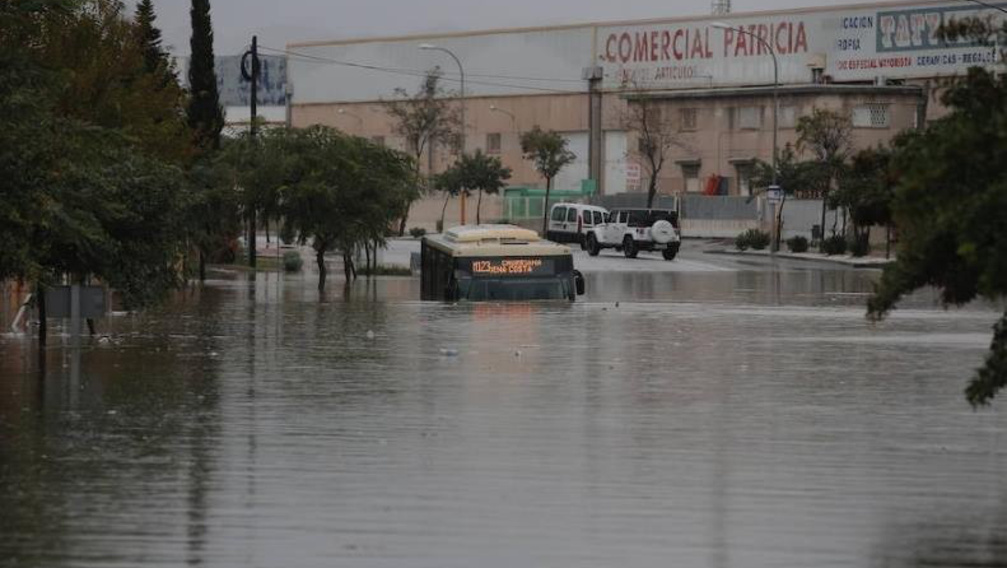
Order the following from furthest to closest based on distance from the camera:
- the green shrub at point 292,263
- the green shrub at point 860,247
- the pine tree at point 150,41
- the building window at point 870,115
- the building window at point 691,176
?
the building window at point 691,176, the building window at point 870,115, the green shrub at point 860,247, the green shrub at point 292,263, the pine tree at point 150,41

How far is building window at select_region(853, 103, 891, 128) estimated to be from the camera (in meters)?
104

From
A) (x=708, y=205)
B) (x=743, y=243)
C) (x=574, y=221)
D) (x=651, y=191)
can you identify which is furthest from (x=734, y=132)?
A: (x=574, y=221)

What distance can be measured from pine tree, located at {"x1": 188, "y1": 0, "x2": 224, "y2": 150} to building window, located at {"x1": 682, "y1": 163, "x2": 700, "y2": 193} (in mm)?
39092

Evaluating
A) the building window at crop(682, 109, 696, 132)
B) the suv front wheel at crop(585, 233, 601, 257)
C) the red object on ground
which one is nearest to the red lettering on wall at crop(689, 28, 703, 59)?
the building window at crop(682, 109, 696, 132)

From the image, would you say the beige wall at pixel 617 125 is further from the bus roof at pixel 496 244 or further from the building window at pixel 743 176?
the bus roof at pixel 496 244

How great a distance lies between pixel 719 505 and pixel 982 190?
3303 millimetres

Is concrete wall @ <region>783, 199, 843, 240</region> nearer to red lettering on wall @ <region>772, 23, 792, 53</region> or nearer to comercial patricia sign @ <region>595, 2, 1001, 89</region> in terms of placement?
comercial patricia sign @ <region>595, 2, 1001, 89</region>

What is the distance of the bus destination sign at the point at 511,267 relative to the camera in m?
47.6

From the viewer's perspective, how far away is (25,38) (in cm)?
3584

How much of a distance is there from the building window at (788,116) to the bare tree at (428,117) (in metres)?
25.6

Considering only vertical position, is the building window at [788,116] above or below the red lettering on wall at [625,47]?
below

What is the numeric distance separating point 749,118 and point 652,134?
616cm

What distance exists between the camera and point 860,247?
81.2m

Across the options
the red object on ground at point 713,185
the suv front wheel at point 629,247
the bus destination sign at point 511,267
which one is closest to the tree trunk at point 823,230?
the suv front wheel at point 629,247
